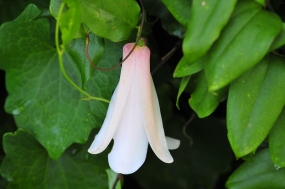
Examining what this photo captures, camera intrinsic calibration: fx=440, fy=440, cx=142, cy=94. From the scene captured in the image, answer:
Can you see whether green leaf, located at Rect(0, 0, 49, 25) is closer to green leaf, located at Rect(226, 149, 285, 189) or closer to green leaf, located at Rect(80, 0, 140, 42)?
green leaf, located at Rect(80, 0, 140, 42)

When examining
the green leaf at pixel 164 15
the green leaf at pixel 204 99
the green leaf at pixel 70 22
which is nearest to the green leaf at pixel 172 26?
the green leaf at pixel 164 15

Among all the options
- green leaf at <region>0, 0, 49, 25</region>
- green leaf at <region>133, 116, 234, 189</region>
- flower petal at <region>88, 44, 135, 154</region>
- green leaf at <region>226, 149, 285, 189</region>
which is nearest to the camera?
flower petal at <region>88, 44, 135, 154</region>

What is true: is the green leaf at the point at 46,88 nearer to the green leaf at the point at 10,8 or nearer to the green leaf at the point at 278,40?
the green leaf at the point at 10,8

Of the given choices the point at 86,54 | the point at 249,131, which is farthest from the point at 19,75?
the point at 249,131

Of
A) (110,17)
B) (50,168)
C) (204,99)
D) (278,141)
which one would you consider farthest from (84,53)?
(50,168)

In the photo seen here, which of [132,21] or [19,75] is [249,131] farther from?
[19,75]

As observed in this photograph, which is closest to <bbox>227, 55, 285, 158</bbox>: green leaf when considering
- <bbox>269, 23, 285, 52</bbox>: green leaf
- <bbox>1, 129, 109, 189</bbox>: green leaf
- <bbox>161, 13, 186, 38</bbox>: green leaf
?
<bbox>269, 23, 285, 52</bbox>: green leaf
